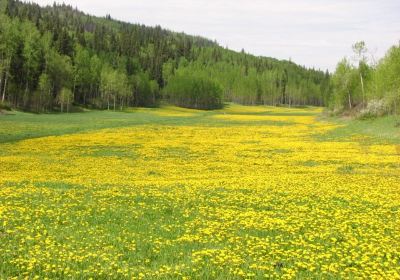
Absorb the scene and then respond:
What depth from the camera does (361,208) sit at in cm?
1698

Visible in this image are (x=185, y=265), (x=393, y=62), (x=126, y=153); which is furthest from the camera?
(x=393, y=62)

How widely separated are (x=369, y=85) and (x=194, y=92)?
100371 millimetres

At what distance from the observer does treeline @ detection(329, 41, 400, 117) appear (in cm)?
6856

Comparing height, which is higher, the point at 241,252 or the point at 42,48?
→ the point at 42,48

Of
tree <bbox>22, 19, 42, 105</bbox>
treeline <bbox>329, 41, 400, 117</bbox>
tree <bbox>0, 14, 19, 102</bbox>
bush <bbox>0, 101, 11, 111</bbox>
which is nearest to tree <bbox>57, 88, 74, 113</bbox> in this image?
tree <bbox>22, 19, 42, 105</bbox>

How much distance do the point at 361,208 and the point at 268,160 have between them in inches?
686

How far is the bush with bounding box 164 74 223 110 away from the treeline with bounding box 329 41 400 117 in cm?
7589

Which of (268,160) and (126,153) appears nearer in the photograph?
(268,160)

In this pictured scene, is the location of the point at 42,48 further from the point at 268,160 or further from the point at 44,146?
the point at 268,160

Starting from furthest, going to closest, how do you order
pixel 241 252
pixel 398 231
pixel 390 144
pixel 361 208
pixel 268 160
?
pixel 390 144, pixel 268 160, pixel 361 208, pixel 398 231, pixel 241 252

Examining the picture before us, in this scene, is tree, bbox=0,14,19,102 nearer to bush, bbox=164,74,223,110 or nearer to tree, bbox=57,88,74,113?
tree, bbox=57,88,74,113

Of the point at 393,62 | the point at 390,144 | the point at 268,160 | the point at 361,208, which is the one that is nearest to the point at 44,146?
the point at 268,160

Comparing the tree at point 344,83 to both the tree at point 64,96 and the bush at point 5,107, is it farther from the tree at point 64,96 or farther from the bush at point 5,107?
the bush at point 5,107

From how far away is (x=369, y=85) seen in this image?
297ft
